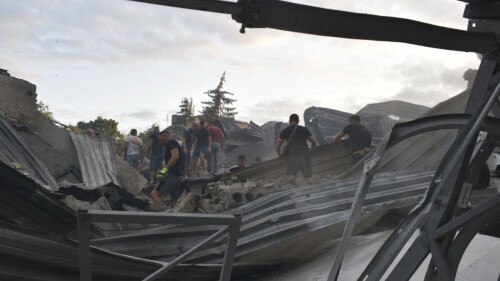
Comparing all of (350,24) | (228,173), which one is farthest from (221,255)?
(228,173)

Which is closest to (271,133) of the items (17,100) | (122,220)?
(17,100)

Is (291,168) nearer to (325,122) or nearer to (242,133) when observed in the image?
(325,122)

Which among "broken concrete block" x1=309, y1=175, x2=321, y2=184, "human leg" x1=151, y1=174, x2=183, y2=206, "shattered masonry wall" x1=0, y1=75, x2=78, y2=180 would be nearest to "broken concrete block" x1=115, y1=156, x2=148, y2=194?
"shattered masonry wall" x1=0, y1=75, x2=78, y2=180

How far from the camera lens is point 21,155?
8.58 meters

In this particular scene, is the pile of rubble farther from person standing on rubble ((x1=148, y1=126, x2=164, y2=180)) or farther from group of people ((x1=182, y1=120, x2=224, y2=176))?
person standing on rubble ((x1=148, y1=126, x2=164, y2=180))

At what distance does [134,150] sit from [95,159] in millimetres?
941

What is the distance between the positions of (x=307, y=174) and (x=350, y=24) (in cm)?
691

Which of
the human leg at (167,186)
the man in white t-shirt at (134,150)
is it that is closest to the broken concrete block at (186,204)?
the human leg at (167,186)

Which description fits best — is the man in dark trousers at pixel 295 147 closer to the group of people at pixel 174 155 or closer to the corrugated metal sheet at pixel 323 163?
the corrugated metal sheet at pixel 323 163

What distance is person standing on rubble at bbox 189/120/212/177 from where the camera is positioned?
10.0 metres

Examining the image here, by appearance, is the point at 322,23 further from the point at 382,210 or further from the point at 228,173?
the point at 228,173

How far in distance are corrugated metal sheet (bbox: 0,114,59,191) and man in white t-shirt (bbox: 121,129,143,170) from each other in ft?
8.45

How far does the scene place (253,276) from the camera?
424 centimetres

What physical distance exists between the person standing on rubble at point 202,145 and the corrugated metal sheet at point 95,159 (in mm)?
1747
